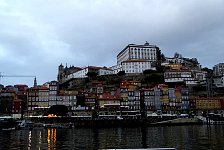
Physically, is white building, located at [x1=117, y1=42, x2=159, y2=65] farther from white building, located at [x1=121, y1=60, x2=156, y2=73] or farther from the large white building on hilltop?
white building, located at [x1=121, y1=60, x2=156, y2=73]

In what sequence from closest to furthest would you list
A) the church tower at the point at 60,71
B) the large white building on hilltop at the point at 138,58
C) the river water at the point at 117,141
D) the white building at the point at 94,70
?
the river water at the point at 117,141, the large white building on hilltop at the point at 138,58, the white building at the point at 94,70, the church tower at the point at 60,71

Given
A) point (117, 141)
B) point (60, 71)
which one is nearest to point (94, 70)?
point (60, 71)

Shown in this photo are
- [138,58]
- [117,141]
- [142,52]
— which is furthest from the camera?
[142,52]

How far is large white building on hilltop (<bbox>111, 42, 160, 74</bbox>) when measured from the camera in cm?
12469

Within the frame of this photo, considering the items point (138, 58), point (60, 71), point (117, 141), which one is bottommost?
point (117, 141)

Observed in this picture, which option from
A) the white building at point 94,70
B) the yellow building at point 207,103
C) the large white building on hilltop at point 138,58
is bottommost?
the yellow building at point 207,103

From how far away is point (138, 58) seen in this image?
13425 centimetres

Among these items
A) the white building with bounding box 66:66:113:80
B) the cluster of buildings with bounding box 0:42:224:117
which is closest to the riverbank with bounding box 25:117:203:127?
the cluster of buildings with bounding box 0:42:224:117

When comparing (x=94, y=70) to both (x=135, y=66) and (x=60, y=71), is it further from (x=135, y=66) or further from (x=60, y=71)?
(x=60, y=71)

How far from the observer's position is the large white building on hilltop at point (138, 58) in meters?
125

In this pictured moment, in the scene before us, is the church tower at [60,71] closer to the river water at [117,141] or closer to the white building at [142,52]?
the white building at [142,52]

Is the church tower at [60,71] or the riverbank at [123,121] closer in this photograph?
the riverbank at [123,121]

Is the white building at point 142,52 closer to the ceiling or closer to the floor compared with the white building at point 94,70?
closer to the ceiling

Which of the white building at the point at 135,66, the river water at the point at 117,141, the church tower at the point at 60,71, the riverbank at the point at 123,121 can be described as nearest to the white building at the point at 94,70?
the white building at the point at 135,66
